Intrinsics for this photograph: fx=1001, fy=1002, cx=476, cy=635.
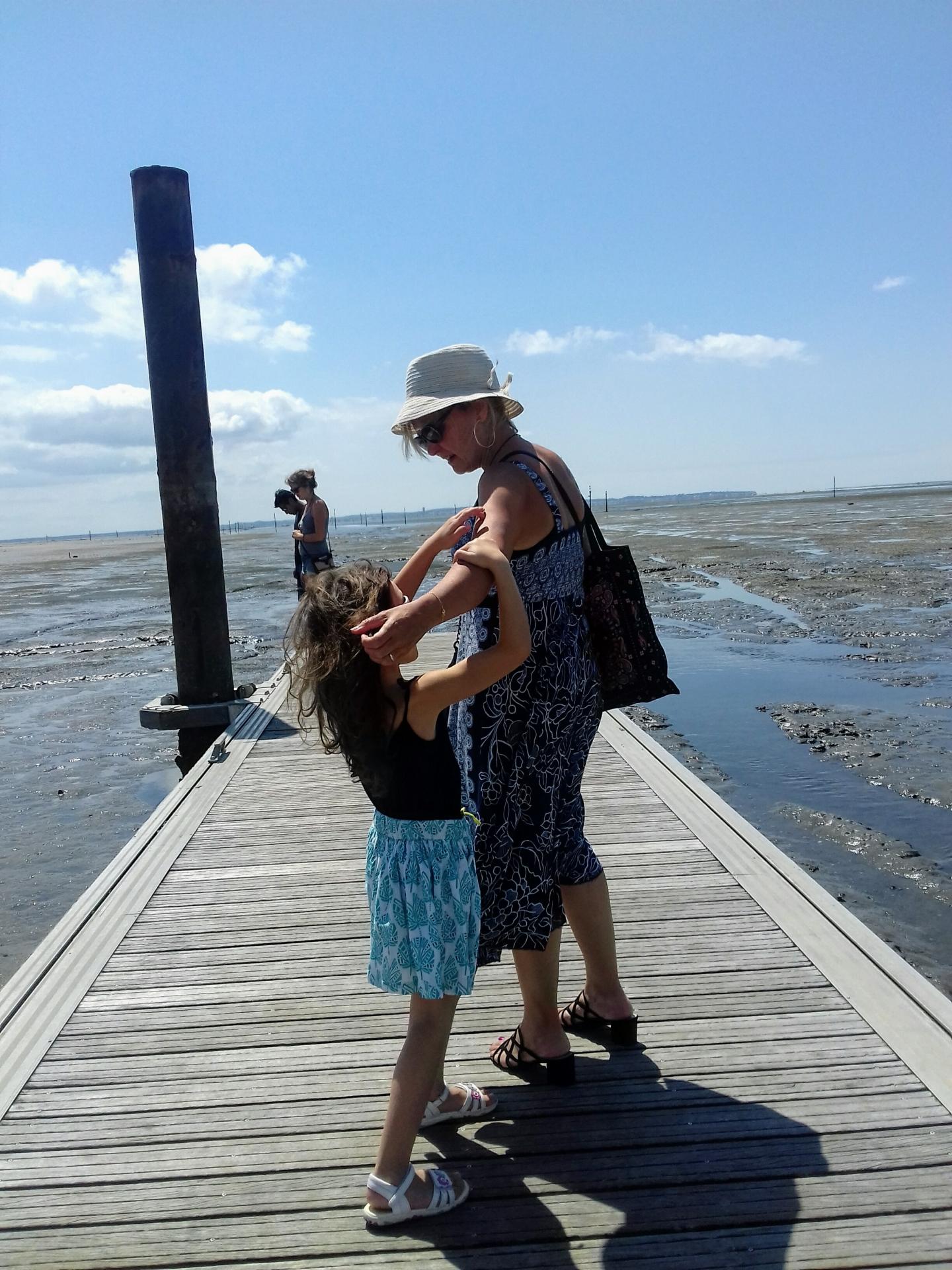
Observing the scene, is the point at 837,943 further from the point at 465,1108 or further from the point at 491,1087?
the point at 465,1108

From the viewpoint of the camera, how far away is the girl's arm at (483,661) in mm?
2002

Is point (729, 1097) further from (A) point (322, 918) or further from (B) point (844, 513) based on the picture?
(B) point (844, 513)

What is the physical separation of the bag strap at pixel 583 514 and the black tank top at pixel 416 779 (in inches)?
24.6

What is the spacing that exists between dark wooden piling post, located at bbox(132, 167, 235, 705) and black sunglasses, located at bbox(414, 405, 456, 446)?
14.6ft

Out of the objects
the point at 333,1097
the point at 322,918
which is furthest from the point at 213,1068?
the point at 322,918

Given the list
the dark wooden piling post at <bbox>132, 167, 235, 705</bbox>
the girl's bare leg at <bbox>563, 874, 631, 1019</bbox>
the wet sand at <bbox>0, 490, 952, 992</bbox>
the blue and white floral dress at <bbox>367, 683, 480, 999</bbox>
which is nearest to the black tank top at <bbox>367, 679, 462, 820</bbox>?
the blue and white floral dress at <bbox>367, 683, 480, 999</bbox>

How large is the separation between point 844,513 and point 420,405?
60574mm

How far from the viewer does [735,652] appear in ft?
39.6

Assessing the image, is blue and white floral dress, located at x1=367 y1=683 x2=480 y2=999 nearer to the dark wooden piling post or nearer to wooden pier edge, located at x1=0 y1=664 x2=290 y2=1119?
wooden pier edge, located at x1=0 y1=664 x2=290 y2=1119

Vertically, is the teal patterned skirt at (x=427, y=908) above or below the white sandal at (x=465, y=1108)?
above

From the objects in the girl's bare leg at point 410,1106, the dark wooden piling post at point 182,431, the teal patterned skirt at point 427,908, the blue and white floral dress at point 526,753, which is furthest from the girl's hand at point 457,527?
the dark wooden piling post at point 182,431

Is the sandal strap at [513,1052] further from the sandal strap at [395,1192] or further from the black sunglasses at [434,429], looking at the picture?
the black sunglasses at [434,429]

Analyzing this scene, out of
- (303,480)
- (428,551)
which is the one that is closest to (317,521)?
(303,480)

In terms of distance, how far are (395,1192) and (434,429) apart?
1.62m
